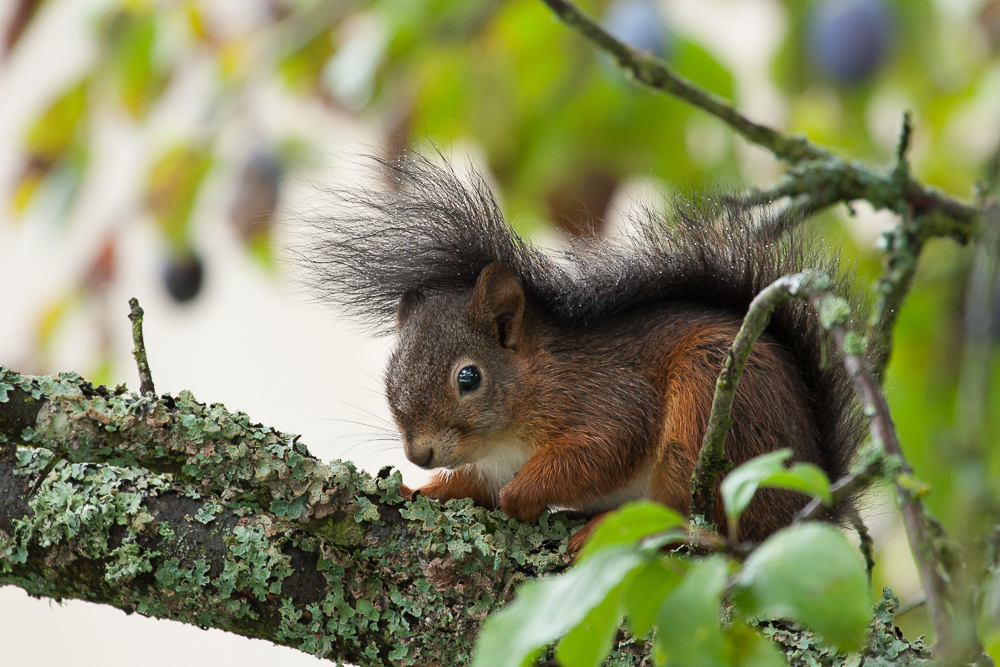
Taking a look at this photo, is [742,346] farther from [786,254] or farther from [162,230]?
[162,230]

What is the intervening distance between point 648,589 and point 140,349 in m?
0.91

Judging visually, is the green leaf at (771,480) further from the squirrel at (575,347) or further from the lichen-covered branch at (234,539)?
the squirrel at (575,347)

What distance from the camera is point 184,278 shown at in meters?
2.78

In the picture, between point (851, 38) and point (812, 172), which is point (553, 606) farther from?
point (851, 38)

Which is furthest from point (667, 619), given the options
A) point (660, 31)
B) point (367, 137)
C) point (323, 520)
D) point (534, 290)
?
point (660, 31)

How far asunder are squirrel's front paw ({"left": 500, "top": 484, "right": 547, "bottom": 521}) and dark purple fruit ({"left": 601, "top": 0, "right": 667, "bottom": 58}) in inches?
44.3

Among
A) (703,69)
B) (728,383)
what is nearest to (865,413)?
(728,383)

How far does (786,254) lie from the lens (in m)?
1.69

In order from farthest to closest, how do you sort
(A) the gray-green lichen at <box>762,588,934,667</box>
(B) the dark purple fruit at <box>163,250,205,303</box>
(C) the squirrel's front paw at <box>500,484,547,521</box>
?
1. (B) the dark purple fruit at <box>163,250,205,303</box>
2. (C) the squirrel's front paw at <box>500,484,547,521</box>
3. (A) the gray-green lichen at <box>762,588,934,667</box>

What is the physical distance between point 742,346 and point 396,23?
60.8 inches

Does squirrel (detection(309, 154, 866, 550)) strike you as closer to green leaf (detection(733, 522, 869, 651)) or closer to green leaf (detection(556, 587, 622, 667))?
green leaf (detection(556, 587, 622, 667))

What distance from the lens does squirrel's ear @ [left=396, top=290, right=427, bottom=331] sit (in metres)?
1.96

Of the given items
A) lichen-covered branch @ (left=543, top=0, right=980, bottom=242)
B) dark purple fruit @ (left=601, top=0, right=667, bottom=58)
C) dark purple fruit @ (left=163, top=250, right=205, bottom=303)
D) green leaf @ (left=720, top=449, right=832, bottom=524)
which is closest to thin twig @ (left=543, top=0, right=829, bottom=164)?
lichen-covered branch @ (left=543, top=0, right=980, bottom=242)

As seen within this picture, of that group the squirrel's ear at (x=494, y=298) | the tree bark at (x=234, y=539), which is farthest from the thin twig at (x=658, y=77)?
the squirrel's ear at (x=494, y=298)
